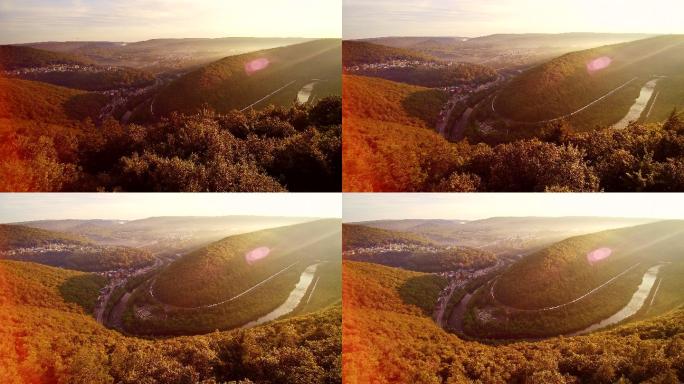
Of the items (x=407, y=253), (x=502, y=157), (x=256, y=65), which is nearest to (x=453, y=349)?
(x=407, y=253)

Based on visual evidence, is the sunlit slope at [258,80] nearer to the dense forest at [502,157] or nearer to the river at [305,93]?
the river at [305,93]

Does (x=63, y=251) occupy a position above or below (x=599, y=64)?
below

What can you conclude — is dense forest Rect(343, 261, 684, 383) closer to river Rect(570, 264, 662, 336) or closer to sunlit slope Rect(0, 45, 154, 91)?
river Rect(570, 264, 662, 336)

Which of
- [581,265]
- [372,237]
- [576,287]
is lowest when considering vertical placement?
[576,287]

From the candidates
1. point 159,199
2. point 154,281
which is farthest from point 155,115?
point 154,281

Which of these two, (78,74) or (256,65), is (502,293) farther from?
(78,74)

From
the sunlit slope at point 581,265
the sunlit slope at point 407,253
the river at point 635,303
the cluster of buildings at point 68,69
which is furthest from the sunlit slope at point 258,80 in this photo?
the river at point 635,303

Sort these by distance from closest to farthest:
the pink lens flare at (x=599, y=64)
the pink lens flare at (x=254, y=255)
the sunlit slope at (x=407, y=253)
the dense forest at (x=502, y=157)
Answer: the dense forest at (x=502, y=157), the pink lens flare at (x=599, y=64), the sunlit slope at (x=407, y=253), the pink lens flare at (x=254, y=255)
